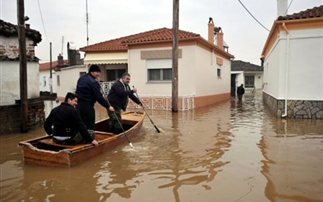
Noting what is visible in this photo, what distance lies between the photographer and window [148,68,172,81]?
1930 centimetres

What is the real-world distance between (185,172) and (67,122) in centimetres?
245

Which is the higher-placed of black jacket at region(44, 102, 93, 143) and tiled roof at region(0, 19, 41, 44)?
tiled roof at region(0, 19, 41, 44)

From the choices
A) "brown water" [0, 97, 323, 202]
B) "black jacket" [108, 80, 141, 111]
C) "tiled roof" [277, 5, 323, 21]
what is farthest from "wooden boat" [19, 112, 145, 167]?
"tiled roof" [277, 5, 323, 21]

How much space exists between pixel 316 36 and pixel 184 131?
20.7ft

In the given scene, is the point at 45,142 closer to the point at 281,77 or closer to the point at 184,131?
the point at 184,131

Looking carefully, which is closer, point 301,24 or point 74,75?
point 301,24

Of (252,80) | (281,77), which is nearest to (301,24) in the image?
(281,77)

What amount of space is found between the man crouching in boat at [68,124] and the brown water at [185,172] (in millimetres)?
570

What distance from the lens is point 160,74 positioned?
1948 centimetres

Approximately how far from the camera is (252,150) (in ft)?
25.7

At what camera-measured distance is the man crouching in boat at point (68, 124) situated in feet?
21.1

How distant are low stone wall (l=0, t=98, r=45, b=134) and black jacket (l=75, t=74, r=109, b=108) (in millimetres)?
4141

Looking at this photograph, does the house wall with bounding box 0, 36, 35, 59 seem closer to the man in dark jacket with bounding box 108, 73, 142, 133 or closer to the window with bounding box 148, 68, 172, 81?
the man in dark jacket with bounding box 108, 73, 142, 133

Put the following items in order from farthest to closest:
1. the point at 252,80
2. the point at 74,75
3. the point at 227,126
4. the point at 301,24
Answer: the point at 252,80 < the point at 74,75 < the point at 301,24 < the point at 227,126
